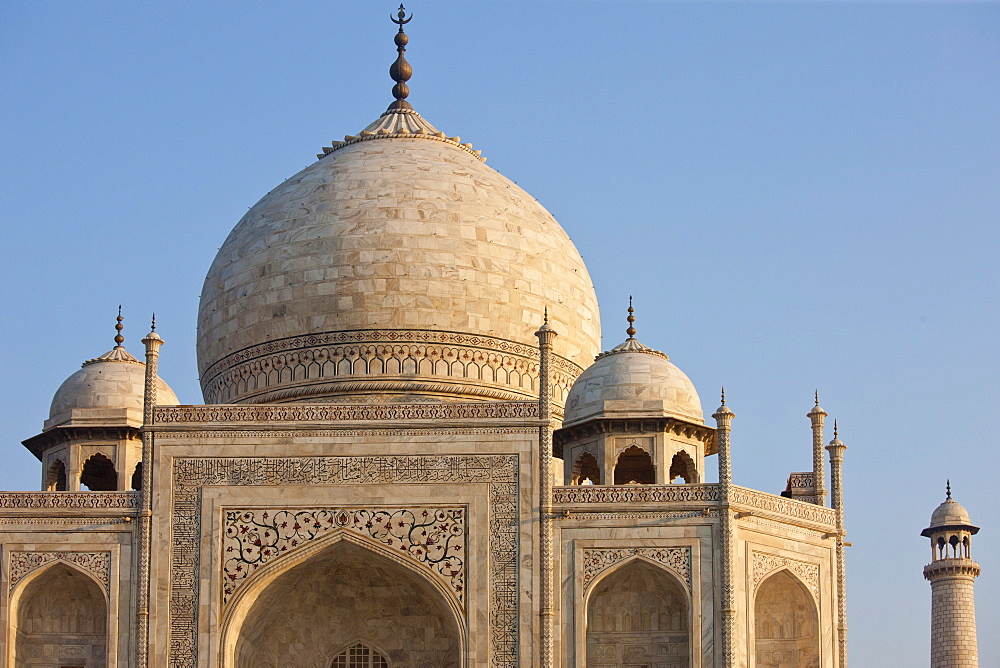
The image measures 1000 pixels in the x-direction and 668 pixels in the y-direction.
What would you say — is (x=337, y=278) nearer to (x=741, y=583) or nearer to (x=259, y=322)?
(x=259, y=322)

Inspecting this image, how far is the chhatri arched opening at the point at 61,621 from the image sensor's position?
2080cm

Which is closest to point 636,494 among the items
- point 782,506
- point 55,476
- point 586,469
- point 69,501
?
point 782,506

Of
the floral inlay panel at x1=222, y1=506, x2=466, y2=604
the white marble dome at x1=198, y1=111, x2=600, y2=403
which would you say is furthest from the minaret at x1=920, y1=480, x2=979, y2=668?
the floral inlay panel at x1=222, y1=506, x2=466, y2=604

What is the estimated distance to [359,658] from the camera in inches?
845

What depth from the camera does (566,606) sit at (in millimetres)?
20375

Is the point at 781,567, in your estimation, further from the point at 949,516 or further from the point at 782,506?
the point at 949,516

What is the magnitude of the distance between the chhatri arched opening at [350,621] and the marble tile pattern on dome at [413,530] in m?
0.02

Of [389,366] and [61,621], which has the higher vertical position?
[389,366]

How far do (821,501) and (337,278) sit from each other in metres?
6.07

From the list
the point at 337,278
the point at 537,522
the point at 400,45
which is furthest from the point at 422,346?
the point at 400,45

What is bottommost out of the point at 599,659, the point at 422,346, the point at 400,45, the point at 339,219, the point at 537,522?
the point at 599,659

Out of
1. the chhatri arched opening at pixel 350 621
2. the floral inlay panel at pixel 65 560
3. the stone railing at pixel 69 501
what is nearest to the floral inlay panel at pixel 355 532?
the chhatri arched opening at pixel 350 621

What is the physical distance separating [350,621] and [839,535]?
206 inches

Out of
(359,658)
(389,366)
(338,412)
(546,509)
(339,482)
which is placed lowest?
(359,658)
